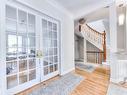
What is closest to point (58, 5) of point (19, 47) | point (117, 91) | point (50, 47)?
point (50, 47)

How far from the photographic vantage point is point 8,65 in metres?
2.53

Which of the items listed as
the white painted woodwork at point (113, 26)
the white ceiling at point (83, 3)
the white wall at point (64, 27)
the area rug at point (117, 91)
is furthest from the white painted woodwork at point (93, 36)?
the area rug at point (117, 91)

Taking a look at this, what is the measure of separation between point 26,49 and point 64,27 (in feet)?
6.81

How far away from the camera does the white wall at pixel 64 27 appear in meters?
3.36

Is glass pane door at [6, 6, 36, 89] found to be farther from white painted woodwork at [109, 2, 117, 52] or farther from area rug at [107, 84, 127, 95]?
white painted woodwork at [109, 2, 117, 52]

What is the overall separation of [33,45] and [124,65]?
2765 millimetres

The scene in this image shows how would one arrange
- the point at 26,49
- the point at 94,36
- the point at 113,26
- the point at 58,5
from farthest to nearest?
the point at 94,36
the point at 58,5
the point at 113,26
the point at 26,49

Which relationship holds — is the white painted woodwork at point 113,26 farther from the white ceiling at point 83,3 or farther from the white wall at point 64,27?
the white wall at point 64,27

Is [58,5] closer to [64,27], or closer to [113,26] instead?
[64,27]

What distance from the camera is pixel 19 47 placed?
2.79 m

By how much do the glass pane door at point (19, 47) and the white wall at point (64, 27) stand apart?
413mm

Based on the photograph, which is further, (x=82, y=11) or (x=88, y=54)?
(x=88, y=54)

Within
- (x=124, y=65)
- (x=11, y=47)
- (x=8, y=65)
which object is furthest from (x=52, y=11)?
(x=124, y=65)

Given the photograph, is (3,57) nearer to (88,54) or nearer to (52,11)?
(52,11)
